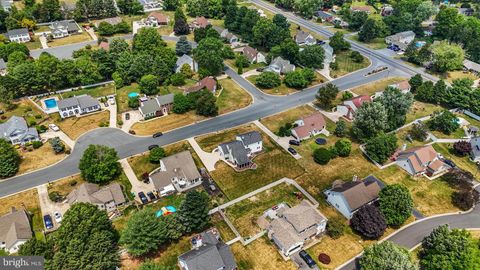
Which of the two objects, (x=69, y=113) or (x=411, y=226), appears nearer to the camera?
(x=411, y=226)

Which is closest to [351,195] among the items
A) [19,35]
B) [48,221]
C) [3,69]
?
[48,221]

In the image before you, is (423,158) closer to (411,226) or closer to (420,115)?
(411,226)

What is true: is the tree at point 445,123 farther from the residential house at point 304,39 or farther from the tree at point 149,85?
the tree at point 149,85

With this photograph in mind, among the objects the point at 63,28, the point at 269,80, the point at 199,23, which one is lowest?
the point at 269,80

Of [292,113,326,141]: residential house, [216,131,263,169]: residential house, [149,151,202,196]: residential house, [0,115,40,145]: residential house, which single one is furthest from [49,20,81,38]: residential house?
[292,113,326,141]: residential house

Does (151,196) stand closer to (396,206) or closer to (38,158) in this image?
(38,158)

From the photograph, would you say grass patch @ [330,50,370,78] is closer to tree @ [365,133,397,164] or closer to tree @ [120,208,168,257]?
tree @ [365,133,397,164]

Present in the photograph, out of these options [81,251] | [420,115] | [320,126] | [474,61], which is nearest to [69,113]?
[81,251]
